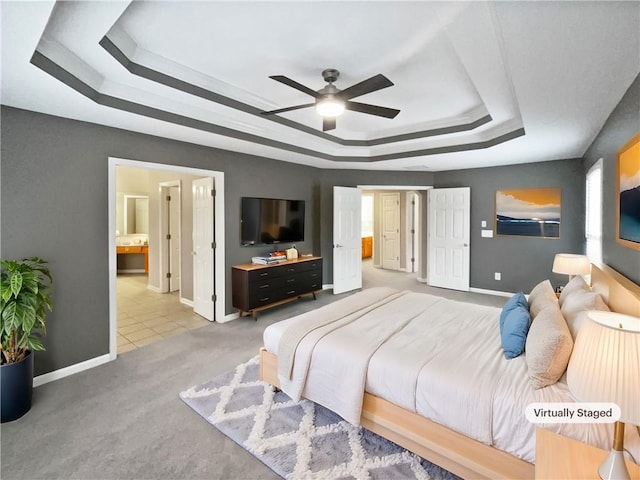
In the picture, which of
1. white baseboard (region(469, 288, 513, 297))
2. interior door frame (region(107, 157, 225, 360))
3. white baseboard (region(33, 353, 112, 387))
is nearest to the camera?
white baseboard (region(33, 353, 112, 387))

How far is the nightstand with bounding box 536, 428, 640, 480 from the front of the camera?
115 cm

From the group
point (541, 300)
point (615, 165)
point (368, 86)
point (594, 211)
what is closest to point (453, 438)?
point (541, 300)

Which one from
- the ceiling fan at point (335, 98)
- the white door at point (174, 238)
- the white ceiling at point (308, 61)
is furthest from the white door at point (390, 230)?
the ceiling fan at point (335, 98)

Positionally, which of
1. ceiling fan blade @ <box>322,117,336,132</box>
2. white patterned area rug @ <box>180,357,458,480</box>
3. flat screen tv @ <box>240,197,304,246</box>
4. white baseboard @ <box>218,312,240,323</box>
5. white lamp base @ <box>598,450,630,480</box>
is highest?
ceiling fan blade @ <box>322,117,336,132</box>

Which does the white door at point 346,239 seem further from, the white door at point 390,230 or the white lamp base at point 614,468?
the white lamp base at point 614,468

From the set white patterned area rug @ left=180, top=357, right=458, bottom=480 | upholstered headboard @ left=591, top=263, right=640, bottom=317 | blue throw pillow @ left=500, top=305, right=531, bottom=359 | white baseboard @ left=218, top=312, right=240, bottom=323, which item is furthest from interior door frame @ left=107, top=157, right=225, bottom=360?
upholstered headboard @ left=591, top=263, right=640, bottom=317

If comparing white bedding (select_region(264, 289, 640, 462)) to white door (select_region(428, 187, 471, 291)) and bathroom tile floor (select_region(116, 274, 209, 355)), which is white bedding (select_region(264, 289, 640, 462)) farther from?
white door (select_region(428, 187, 471, 291))

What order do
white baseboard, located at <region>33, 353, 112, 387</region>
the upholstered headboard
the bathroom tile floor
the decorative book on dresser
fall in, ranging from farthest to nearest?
the decorative book on dresser < the bathroom tile floor < white baseboard, located at <region>33, 353, 112, 387</region> < the upholstered headboard

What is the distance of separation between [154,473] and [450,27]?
9.91ft

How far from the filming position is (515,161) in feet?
16.8

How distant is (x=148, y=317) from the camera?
4.58 metres

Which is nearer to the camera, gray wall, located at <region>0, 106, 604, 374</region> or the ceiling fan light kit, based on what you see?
the ceiling fan light kit

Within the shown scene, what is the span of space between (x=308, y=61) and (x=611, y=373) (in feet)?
8.56

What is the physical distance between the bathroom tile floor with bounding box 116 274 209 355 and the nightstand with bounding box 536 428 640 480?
12.2 feet
